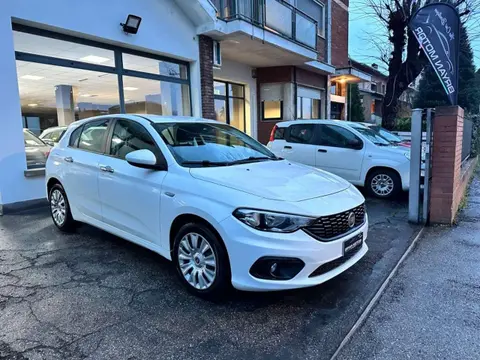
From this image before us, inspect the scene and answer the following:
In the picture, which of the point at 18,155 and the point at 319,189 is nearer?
the point at 319,189

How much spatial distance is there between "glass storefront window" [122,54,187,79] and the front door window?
9.40 ft

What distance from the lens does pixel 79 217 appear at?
456cm

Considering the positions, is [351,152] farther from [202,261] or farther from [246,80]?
[246,80]

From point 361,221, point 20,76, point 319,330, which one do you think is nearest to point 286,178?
point 361,221

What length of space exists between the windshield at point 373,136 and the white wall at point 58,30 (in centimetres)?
485

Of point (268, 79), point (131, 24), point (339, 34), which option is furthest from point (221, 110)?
point (339, 34)

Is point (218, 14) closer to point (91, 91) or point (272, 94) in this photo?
point (91, 91)

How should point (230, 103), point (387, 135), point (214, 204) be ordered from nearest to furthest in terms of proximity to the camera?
point (214, 204)
point (387, 135)
point (230, 103)

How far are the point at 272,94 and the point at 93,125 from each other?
972 centimetres

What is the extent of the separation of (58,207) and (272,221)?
3.63 metres

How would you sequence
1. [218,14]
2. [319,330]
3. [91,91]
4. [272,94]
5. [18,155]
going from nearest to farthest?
[319,330], [18,155], [91,91], [218,14], [272,94]

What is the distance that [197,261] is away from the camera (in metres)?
3.04

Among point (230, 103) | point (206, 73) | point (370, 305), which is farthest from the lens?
point (230, 103)

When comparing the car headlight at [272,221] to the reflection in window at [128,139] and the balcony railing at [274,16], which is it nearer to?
the reflection in window at [128,139]
